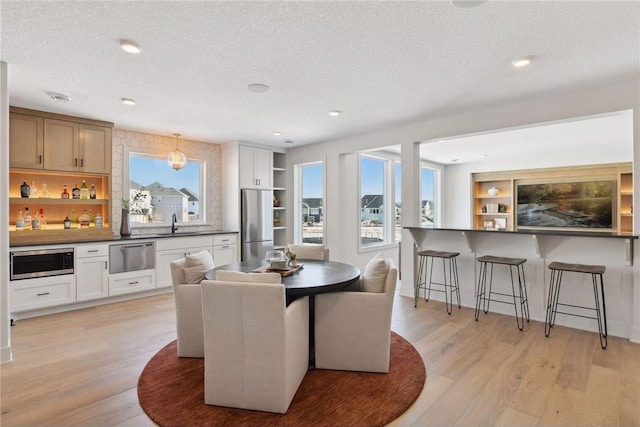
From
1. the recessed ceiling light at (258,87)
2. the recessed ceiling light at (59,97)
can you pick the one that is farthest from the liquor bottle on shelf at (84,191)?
the recessed ceiling light at (258,87)

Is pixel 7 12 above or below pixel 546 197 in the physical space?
above

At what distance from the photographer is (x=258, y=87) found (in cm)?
333

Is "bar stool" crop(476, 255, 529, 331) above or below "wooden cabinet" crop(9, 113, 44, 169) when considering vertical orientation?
below

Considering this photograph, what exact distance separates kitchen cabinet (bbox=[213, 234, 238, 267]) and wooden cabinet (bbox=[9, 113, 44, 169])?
8.11 feet

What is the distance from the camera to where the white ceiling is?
6.87 ft

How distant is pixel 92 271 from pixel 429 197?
23.4 ft

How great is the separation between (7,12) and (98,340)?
107 inches

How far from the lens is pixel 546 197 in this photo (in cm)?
747

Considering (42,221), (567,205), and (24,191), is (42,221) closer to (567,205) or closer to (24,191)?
(24,191)

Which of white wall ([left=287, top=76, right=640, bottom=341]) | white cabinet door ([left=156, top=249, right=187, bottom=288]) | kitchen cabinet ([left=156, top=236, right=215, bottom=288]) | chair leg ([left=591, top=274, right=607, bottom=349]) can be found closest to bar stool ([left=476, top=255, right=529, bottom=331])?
chair leg ([left=591, top=274, right=607, bottom=349])

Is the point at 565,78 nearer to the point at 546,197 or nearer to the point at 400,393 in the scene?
the point at 400,393

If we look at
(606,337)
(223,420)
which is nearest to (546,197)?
(606,337)

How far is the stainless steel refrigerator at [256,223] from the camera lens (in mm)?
5902

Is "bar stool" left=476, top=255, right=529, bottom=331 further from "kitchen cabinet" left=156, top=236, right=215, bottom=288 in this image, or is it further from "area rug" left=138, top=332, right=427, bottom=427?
"kitchen cabinet" left=156, top=236, right=215, bottom=288
